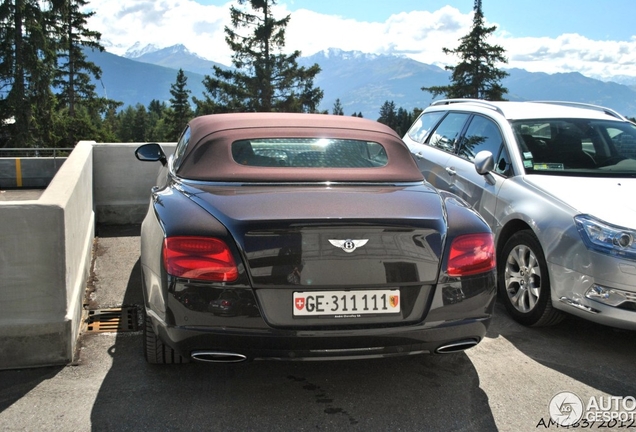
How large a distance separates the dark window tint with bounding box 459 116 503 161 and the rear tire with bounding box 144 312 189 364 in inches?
141

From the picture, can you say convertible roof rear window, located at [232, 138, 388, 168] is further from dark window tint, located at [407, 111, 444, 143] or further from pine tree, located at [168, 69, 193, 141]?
pine tree, located at [168, 69, 193, 141]

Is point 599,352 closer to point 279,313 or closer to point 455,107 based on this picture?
point 279,313

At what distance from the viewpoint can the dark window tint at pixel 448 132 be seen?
6.71 metres

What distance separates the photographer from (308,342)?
305cm

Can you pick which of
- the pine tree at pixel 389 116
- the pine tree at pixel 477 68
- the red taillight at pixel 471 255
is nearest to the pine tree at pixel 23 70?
the pine tree at pixel 477 68

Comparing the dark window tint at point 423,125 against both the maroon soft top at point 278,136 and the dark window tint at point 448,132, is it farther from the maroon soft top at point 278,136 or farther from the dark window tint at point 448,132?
the maroon soft top at point 278,136

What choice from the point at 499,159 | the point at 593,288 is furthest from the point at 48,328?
the point at 499,159

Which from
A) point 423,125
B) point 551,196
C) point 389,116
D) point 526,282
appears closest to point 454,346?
point 526,282

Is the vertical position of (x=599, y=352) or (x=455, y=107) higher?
(x=455, y=107)

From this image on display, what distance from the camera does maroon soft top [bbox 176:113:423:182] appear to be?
12.4 feet

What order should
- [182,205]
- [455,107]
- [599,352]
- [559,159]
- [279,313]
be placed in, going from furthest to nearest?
1. [455,107]
2. [559,159]
3. [599,352]
4. [182,205]
5. [279,313]

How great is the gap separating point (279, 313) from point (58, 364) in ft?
5.80

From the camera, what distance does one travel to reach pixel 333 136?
436cm

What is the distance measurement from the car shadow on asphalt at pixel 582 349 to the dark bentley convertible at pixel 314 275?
3.82 ft
